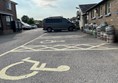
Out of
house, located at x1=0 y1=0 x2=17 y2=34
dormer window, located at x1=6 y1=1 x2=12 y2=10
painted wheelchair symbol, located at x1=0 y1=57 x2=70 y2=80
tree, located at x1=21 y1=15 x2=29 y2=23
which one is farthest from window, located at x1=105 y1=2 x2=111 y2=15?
tree, located at x1=21 y1=15 x2=29 y2=23

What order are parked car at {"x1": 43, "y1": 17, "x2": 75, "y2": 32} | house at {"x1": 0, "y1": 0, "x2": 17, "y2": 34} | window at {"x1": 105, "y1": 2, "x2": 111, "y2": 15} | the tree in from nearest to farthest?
window at {"x1": 105, "y1": 2, "x2": 111, "y2": 15} < house at {"x1": 0, "y1": 0, "x2": 17, "y2": 34} < parked car at {"x1": 43, "y1": 17, "x2": 75, "y2": 32} < the tree

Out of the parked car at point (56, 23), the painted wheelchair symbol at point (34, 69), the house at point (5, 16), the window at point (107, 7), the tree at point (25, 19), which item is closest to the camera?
the painted wheelchair symbol at point (34, 69)

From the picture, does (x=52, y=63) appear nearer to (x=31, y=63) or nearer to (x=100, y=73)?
(x=31, y=63)

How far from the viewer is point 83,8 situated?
3195 centimetres

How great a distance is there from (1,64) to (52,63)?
2022 mm

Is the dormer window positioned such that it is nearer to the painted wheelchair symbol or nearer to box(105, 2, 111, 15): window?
box(105, 2, 111, 15): window

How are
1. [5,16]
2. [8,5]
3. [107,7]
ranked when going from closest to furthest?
[107,7] < [5,16] < [8,5]

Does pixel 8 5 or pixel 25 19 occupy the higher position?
pixel 8 5

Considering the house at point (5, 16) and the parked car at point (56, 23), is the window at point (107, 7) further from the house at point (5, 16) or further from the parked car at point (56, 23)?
the house at point (5, 16)

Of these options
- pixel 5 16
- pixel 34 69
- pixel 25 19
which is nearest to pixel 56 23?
pixel 5 16

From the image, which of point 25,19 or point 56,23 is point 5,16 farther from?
point 25,19

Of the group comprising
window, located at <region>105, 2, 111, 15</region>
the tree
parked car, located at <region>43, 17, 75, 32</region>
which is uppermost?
the tree

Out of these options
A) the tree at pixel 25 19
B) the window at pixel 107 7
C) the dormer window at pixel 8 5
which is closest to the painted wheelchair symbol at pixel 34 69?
the window at pixel 107 7

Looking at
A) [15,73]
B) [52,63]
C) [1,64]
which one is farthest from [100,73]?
[1,64]
